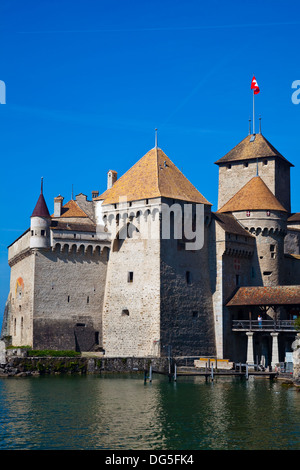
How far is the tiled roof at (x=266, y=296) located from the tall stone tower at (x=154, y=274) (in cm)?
197

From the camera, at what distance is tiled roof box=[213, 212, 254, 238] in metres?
50.4

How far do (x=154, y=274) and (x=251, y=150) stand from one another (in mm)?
18058

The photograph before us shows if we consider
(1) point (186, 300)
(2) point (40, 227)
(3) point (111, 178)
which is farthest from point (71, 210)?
(1) point (186, 300)

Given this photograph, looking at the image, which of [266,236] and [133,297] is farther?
[266,236]

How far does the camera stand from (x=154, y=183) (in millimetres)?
48406

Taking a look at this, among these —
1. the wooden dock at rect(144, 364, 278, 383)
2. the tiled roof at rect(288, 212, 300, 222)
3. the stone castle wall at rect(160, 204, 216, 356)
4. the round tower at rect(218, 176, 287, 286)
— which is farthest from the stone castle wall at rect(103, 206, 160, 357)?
the tiled roof at rect(288, 212, 300, 222)

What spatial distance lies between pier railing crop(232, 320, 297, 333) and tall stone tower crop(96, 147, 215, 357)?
6.23ft

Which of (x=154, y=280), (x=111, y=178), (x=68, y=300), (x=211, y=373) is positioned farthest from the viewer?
(x=111, y=178)

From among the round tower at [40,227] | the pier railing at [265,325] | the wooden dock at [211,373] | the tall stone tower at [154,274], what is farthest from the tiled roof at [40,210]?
the pier railing at [265,325]

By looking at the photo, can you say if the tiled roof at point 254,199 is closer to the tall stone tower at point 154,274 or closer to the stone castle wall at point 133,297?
the tall stone tower at point 154,274

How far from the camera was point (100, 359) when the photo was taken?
4484 cm

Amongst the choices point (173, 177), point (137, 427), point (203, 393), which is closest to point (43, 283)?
point (173, 177)

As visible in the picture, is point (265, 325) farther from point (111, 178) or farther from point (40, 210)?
point (111, 178)

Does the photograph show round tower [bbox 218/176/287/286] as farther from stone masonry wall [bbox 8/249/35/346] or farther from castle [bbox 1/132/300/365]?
stone masonry wall [bbox 8/249/35/346]
